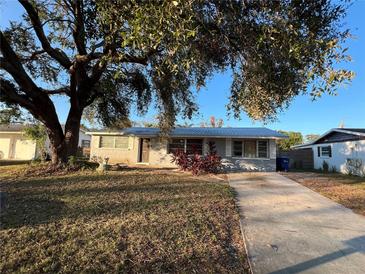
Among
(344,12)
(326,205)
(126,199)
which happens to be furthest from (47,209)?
(344,12)

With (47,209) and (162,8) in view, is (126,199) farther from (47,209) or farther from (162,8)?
(162,8)

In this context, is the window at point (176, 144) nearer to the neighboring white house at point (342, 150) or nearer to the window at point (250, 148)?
the window at point (250, 148)

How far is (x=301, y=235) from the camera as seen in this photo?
5.32m

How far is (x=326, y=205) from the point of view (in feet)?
27.1

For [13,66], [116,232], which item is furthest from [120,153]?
[116,232]

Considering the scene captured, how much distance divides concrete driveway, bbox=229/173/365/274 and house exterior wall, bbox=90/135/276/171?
9.83m

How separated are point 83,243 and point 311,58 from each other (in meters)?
5.12

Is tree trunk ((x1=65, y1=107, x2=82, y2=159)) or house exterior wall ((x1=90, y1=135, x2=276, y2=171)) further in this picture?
house exterior wall ((x1=90, y1=135, x2=276, y2=171))

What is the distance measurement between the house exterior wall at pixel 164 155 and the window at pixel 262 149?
0.32 meters

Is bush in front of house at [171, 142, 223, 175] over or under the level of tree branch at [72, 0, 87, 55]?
under

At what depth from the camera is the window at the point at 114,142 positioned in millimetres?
21688

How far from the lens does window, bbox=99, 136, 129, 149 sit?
21688 millimetres

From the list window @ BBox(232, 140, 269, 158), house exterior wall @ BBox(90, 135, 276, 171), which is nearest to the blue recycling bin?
house exterior wall @ BBox(90, 135, 276, 171)

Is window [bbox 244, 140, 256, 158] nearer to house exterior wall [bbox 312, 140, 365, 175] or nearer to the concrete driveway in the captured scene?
house exterior wall [bbox 312, 140, 365, 175]
